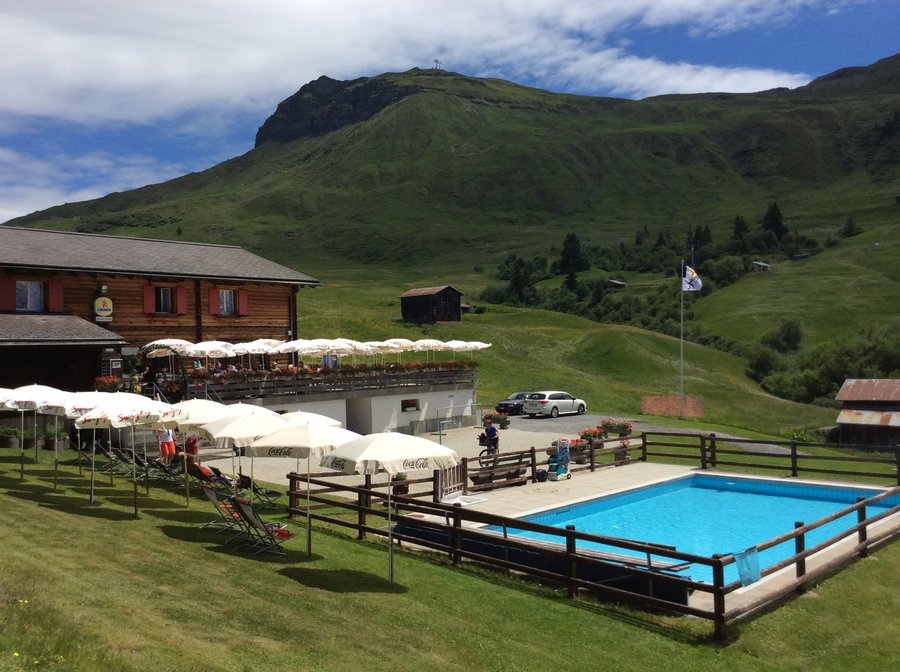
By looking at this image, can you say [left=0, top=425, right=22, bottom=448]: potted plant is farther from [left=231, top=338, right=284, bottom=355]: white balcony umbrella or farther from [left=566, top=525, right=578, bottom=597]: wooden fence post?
[left=566, top=525, right=578, bottom=597]: wooden fence post

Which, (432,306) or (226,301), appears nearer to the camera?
(226,301)

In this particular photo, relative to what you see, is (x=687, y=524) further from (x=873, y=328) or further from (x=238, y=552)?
(x=873, y=328)

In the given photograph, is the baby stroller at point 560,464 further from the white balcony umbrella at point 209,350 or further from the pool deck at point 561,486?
the white balcony umbrella at point 209,350

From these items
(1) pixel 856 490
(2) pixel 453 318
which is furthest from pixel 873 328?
(1) pixel 856 490

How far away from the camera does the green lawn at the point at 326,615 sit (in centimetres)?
823

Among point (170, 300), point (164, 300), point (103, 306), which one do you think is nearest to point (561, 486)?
point (170, 300)

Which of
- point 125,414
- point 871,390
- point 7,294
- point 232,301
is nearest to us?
point 125,414

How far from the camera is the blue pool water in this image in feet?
65.1

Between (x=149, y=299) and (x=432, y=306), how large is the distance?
41.1 metres

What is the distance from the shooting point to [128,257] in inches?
1330

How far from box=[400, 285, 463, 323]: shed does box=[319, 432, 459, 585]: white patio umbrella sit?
194 feet

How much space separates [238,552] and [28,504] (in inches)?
199

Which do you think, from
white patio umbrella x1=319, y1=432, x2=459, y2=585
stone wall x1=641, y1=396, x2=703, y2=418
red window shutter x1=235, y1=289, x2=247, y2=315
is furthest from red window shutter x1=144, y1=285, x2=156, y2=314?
stone wall x1=641, y1=396, x2=703, y2=418

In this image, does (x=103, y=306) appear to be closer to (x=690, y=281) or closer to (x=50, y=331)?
(x=50, y=331)
